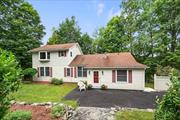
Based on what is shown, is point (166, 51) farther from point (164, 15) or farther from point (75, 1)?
point (75, 1)

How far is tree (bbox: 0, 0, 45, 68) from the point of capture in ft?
85.1

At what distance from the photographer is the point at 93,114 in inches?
442

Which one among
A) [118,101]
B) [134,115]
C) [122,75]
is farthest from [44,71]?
[134,115]

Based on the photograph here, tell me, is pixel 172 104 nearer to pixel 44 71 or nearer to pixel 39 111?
pixel 39 111

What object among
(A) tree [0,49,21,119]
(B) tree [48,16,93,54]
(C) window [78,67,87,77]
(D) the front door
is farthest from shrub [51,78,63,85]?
(A) tree [0,49,21,119]

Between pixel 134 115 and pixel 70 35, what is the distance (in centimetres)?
3054

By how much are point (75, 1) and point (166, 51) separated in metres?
→ 14.3

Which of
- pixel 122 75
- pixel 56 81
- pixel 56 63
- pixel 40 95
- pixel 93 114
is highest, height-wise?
pixel 56 63

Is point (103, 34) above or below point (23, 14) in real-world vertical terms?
below

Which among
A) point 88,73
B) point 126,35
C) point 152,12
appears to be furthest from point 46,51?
point 152,12

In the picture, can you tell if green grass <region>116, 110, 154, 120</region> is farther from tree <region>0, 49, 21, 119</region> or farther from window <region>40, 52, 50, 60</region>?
window <region>40, 52, 50, 60</region>

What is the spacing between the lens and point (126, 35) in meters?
29.4

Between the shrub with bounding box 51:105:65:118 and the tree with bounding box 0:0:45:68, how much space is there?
17358 millimetres

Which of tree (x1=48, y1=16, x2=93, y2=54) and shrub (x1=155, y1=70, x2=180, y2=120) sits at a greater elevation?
tree (x1=48, y1=16, x2=93, y2=54)
